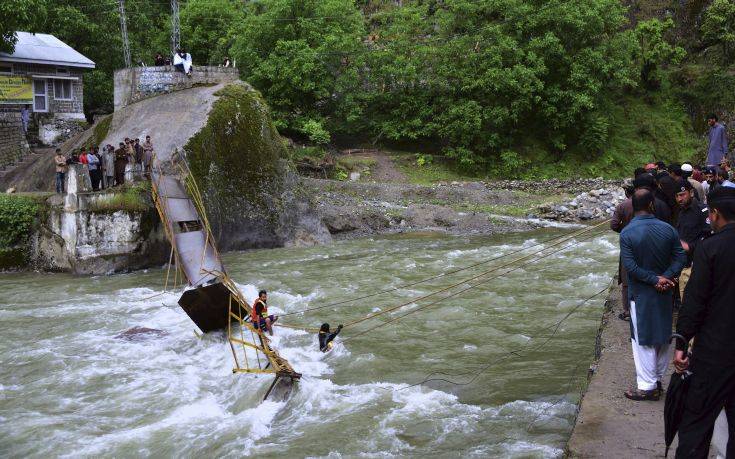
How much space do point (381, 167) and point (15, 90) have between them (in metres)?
16.1

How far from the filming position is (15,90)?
27094 mm

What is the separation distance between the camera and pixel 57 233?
54.8 ft

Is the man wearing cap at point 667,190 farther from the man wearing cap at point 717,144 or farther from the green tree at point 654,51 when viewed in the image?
the green tree at point 654,51

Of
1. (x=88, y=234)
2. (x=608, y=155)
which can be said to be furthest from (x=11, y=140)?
(x=608, y=155)

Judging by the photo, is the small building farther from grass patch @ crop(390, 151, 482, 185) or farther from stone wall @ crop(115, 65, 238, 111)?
grass patch @ crop(390, 151, 482, 185)

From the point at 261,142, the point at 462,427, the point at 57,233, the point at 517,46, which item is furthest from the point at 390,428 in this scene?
the point at 517,46

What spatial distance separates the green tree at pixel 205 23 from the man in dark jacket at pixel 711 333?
3509 centimetres

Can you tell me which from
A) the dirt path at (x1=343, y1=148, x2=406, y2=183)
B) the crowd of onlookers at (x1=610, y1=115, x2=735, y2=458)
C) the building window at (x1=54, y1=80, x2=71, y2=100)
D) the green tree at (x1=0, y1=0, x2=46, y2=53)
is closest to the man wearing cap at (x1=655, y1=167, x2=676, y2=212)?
the crowd of onlookers at (x1=610, y1=115, x2=735, y2=458)

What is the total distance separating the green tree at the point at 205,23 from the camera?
36.4 metres

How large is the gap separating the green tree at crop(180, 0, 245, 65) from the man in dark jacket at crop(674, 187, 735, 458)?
35.1 meters

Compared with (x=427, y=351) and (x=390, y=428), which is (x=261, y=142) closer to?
(x=427, y=351)

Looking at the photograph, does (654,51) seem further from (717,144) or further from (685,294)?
(685,294)

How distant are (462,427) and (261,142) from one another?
47.9ft

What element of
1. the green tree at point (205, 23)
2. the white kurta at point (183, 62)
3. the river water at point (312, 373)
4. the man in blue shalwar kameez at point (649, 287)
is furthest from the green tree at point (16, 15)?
the man in blue shalwar kameez at point (649, 287)
